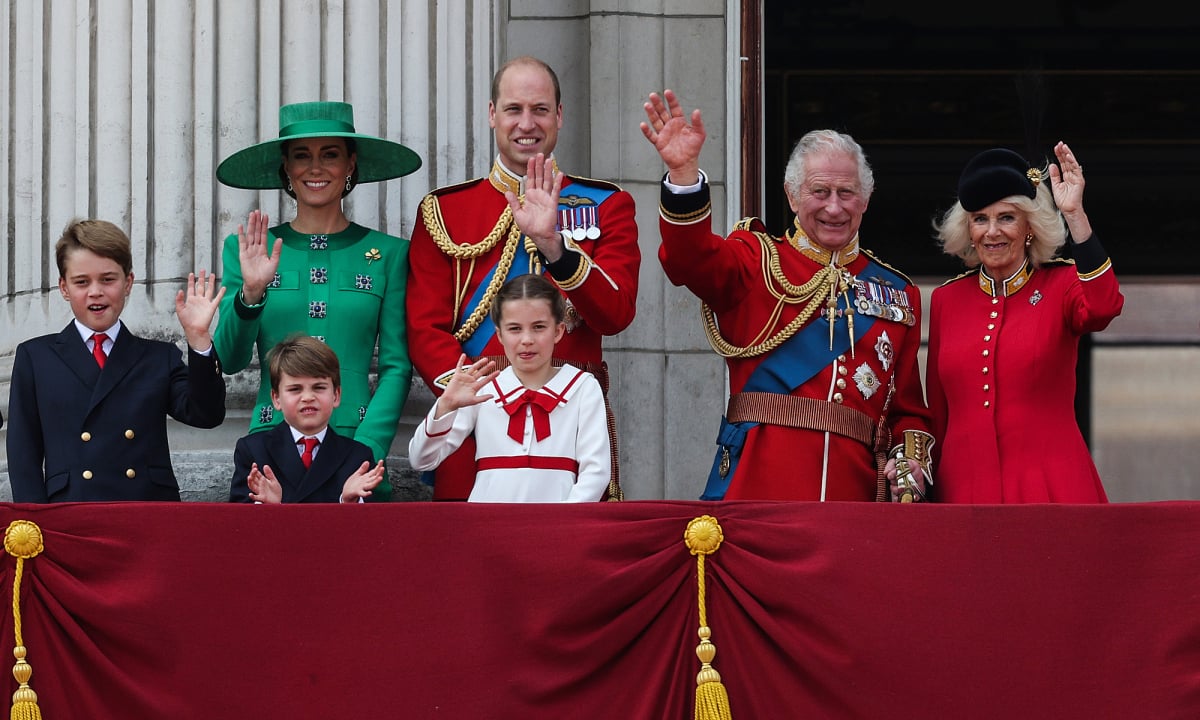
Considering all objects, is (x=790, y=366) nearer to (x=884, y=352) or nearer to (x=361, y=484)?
(x=884, y=352)

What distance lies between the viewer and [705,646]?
13.4 ft

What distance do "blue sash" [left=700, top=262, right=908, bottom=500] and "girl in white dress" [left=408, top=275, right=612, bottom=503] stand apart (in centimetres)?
40

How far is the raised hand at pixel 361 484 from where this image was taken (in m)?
4.52

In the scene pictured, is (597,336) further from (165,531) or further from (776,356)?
(165,531)

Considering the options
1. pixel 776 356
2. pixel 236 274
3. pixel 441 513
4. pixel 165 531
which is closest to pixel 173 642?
pixel 165 531

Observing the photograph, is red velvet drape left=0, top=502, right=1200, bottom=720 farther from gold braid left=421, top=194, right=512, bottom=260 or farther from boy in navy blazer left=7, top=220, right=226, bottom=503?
gold braid left=421, top=194, right=512, bottom=260

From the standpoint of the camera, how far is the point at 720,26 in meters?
6.86

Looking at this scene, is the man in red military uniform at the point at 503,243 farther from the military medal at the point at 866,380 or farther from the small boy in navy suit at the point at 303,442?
the military medal at the point at 866,380

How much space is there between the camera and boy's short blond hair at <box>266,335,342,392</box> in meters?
4.72

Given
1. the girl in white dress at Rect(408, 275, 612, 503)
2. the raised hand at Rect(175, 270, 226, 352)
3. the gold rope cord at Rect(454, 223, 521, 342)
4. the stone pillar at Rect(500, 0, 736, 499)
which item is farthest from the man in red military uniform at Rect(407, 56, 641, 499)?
the stone pillar at Rect(500, 0, 736, 499)

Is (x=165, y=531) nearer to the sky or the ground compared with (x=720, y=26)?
nearer to the ground

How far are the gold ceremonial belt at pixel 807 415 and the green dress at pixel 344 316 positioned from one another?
0.89 meters

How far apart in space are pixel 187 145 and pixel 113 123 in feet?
0.78

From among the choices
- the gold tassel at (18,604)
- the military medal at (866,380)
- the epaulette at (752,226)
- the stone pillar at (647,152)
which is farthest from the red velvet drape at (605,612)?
the stone pillar at (647,152)
